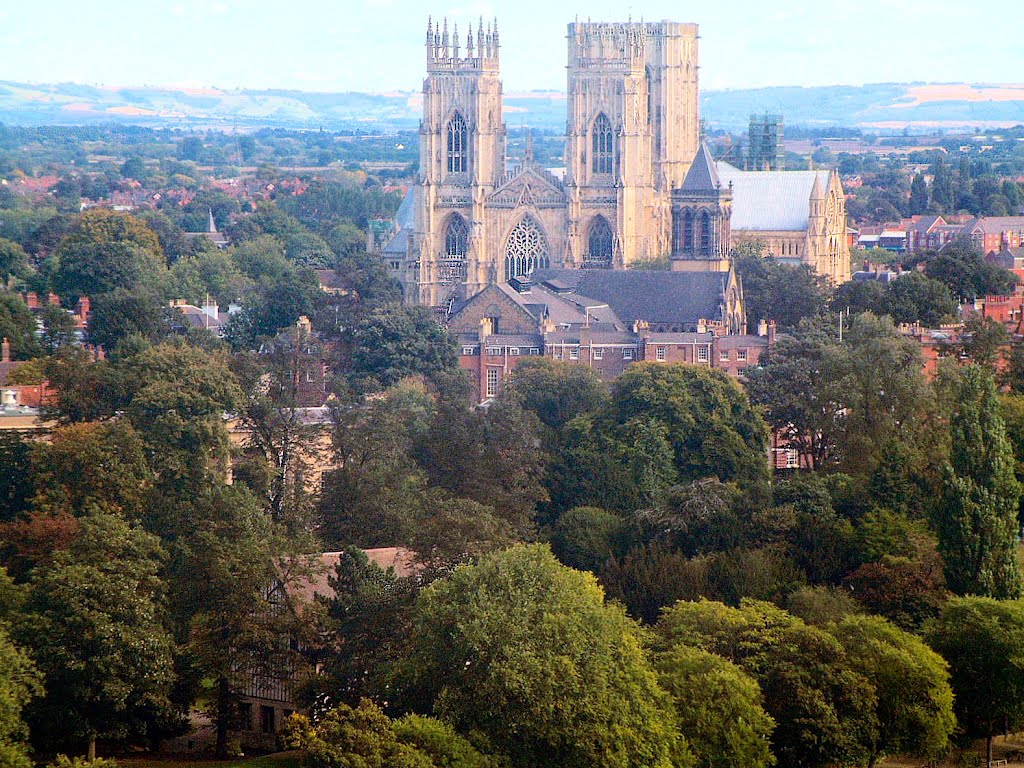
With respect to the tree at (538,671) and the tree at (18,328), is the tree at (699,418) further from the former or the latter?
the tree at (18,328)

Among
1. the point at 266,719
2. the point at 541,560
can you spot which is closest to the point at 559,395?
the point at 266,719

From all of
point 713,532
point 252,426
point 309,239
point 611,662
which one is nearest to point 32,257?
point 309,239

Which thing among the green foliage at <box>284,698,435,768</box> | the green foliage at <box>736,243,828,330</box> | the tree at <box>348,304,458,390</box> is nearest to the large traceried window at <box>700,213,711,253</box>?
the green foliage at <box>736,243,828,330</box>

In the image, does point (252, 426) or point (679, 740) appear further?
point (252, 426)

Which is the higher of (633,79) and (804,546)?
(633,79)

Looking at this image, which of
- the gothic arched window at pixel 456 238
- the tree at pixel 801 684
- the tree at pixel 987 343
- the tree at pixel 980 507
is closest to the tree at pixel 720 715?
the tree at pixel 801 684

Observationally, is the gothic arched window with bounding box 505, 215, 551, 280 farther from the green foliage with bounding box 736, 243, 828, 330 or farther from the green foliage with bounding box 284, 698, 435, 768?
the green foliage with bounding box 284, 698, 435, 768

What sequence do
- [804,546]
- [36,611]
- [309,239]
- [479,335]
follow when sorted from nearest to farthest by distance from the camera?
[36,611] → [804,546] → [479,335] → [309,239]

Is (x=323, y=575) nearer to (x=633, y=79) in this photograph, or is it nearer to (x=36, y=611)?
(x=36, y=611)
